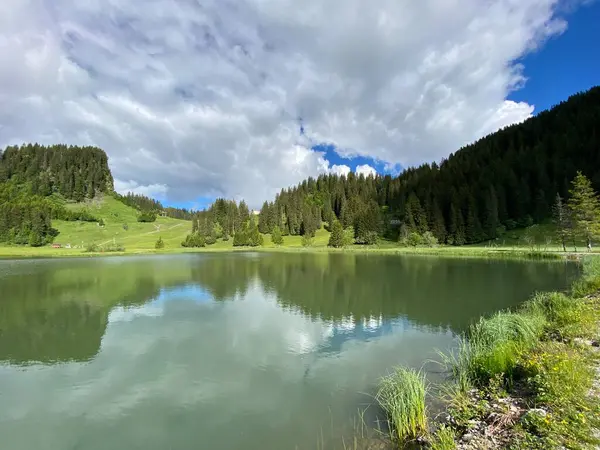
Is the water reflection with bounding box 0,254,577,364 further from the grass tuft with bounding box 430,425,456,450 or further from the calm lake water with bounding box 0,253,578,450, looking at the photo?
the grass tuft with bounding box 430,425,456,450

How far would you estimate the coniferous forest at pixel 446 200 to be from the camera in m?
114

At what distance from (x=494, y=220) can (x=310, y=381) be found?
114296 mm

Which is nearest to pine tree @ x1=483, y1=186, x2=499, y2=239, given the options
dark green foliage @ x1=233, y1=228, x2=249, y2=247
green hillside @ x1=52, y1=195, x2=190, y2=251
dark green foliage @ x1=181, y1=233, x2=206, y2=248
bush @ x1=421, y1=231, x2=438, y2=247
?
bush @ x1=421, y1=231, x2=438, y2=247

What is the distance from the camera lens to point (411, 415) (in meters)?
8.53

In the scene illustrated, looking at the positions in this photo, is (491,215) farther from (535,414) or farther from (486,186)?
(535,414)

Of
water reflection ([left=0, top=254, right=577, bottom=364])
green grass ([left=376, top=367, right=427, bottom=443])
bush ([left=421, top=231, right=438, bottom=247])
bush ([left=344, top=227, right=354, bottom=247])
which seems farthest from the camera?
bush ([left=344, top=227, right=354, bottom=247])

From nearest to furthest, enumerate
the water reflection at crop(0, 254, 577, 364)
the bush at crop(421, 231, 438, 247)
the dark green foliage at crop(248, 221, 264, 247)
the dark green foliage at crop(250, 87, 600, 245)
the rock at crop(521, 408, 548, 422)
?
the rock at crop(521, 408, 548, 422), the water reflection at crop(0, 254, 577, 364), the bush at crop(421, 231, 438, 247), the dark green foliage at crop(250, 87, 600, 245), the dark green foliage at crop(248, 221, 264, 247)

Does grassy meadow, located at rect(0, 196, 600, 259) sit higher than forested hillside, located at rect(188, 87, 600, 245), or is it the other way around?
forested hillside, located at rect(188, 87, 600, 245)

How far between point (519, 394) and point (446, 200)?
131 meters

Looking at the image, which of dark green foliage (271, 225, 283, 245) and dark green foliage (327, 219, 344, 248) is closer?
dark green foliage (327, 219, 344, 248)

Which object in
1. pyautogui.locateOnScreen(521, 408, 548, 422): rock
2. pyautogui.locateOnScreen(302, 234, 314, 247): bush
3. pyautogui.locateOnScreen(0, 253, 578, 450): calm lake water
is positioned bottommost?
pyautogui.locateOnScreen(0, 253, 578, 450): calm lake water

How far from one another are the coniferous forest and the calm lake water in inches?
3392

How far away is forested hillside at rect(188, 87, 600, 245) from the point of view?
11325cm

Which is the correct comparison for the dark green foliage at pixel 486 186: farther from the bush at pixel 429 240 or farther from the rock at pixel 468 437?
the rock at pixel 468 437
